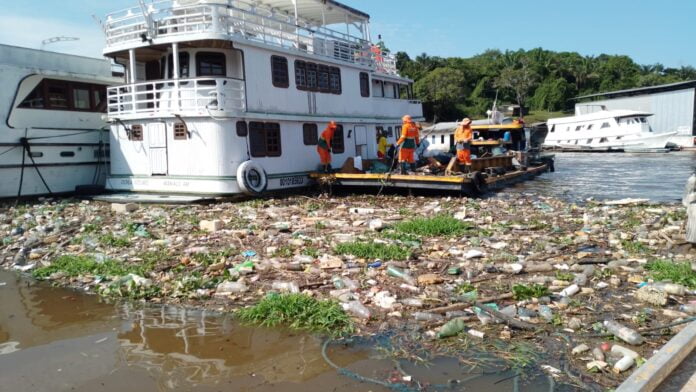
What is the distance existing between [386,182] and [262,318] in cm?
996

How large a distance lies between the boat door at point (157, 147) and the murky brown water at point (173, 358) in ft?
28.7

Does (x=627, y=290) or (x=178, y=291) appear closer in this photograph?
(x=627, y=290)

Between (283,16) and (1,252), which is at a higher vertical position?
(283,16)

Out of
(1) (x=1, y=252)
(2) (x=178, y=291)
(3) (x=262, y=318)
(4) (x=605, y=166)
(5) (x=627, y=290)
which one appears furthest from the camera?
(4) (x=605, y=166)

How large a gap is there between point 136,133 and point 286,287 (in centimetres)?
1057

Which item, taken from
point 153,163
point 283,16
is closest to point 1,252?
point 153,163

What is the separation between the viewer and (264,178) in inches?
578

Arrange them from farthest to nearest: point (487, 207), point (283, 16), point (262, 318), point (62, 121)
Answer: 1. point (283, 16)
2. point (62, 121)
3. point (487, 207)
4. point (262, 318)

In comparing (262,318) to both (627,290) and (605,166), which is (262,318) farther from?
(605,166)

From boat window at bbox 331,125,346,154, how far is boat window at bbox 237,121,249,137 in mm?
4216

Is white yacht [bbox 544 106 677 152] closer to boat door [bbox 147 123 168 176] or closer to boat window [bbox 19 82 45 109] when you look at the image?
boat door [bbox 147 123 168 176]

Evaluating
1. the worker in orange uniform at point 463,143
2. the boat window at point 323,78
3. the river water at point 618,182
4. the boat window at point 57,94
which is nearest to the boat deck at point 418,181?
the worker in orange uniform at point 463,143

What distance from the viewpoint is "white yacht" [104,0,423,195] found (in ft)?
45.6

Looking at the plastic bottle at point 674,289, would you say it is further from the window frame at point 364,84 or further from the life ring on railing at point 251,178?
the window frame at point 364,84
